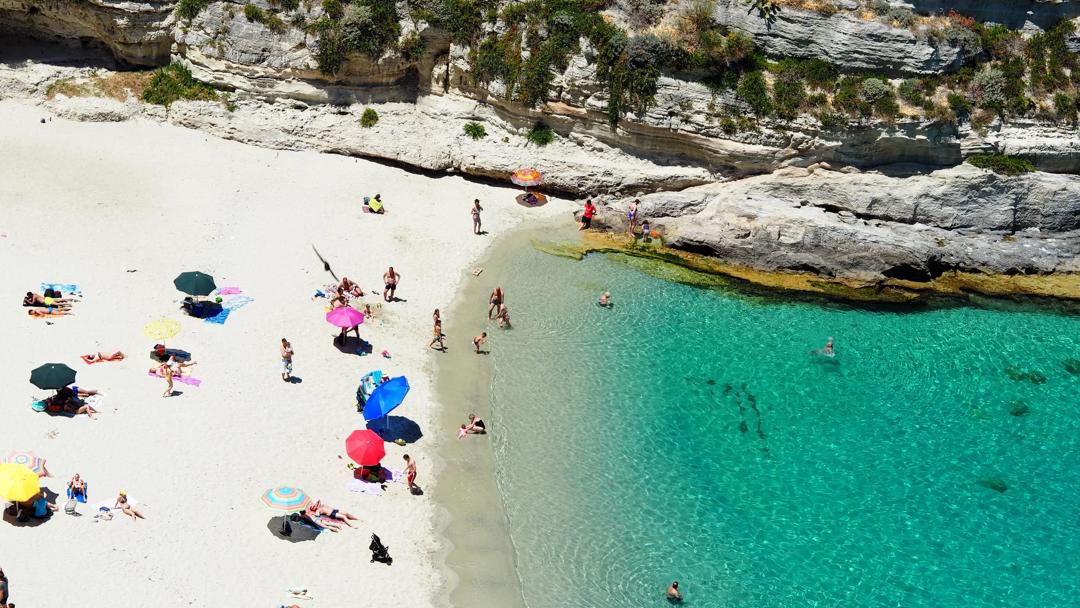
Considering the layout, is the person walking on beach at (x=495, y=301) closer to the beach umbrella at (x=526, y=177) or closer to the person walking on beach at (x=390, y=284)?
the person walking on beach at (x=390, y=284)

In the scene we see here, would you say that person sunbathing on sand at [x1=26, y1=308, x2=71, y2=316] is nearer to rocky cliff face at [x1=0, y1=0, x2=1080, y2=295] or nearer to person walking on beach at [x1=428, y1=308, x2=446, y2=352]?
person walking on beach at [x1=428, y1=308, x2=446, y2=352]

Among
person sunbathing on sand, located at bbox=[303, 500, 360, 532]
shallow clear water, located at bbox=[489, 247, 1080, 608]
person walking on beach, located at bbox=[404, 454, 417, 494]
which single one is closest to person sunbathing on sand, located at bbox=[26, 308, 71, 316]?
person sunbathing on sand, located at bbox=[303, 500, 360, 532]

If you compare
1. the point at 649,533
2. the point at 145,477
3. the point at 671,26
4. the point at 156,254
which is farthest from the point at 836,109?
the point at 145,477

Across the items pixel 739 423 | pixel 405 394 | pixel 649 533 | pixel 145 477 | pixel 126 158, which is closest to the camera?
pixel 145 477

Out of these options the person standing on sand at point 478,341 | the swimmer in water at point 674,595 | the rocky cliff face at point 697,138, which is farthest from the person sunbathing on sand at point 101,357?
the swimmer in water at point 674,595

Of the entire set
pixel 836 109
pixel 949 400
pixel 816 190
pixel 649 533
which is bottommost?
pixel 649 533

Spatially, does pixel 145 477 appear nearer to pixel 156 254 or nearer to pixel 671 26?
pixel 156 254
